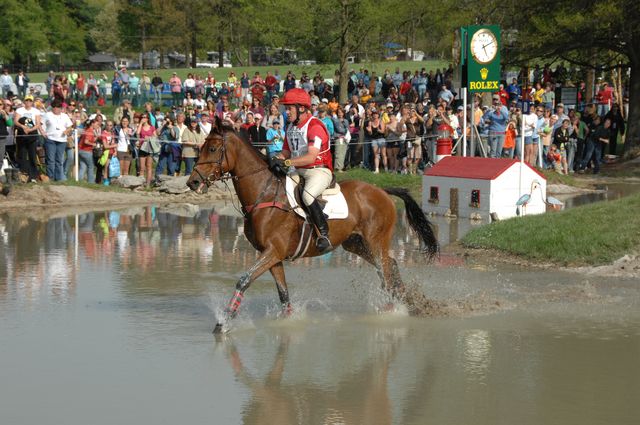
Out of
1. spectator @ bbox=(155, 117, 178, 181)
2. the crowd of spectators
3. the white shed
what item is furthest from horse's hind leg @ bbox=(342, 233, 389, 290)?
spectator @ bbox=(155, 117, 178, 181)

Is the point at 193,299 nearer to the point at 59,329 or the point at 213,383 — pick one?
the point at 59,329

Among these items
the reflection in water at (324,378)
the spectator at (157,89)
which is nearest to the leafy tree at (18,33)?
the spectator at (157,89)

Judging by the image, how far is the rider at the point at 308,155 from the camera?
36.1 feet

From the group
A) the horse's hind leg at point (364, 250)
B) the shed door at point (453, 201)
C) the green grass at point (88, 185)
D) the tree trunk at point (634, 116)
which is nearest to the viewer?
the horse's hind leg at point (364, 250)

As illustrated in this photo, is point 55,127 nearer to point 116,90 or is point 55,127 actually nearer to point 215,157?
point 215,157

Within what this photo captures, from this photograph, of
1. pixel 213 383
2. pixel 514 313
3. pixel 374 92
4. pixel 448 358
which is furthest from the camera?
pixel 374 92

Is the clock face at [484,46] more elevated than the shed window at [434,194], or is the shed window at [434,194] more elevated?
the clock face at [484,46]

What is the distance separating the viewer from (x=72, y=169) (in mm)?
24531

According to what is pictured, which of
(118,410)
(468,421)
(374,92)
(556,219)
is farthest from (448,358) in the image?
(374,92)

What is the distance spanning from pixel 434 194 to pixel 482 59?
4.08 metres

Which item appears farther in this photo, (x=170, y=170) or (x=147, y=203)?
(x=170, y=170)

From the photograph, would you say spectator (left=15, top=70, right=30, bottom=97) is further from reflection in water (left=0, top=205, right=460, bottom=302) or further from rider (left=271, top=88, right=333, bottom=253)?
rider (left=271, top=88, right=333, bottom=253)

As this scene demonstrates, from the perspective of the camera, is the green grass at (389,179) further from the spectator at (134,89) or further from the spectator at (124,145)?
the spectator at (134,89)

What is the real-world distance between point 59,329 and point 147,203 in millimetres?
12337
